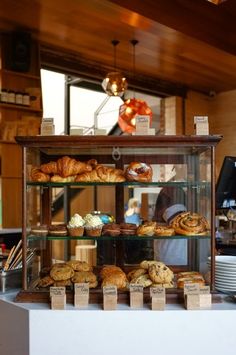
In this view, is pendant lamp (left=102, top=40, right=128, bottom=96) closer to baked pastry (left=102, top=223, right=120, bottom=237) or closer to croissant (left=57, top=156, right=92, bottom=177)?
croissant (left=57, top=156, right=92, bottom=177)

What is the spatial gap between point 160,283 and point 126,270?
1.08ft

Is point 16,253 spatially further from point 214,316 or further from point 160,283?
point 214,316

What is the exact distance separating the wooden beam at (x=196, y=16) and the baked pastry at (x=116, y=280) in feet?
8.41

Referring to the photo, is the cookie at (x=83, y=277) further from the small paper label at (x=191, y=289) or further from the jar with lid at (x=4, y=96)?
the jar with lid at (x=4, y=96)

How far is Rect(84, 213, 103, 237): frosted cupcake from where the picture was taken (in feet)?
5.41

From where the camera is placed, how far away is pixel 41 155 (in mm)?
1768

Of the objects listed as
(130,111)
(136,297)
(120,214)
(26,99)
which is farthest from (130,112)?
(136,297)

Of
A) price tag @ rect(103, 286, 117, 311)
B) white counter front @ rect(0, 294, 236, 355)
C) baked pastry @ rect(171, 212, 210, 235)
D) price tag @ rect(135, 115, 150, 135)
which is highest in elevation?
price tag @ rect(135, 115, 150, 135)

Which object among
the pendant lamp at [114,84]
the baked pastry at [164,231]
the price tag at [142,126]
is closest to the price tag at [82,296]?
the baked pastry at [164,231]

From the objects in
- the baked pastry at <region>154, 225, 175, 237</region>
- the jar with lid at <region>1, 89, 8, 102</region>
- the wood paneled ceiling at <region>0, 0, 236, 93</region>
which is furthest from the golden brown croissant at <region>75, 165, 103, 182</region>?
the jar with lid at <region>1, 89, 8, 102</region>

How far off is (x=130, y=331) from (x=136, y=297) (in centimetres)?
12

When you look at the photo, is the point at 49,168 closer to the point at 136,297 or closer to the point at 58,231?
the point at 58,231

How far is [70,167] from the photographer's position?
168cm

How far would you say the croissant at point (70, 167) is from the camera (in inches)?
66.1
